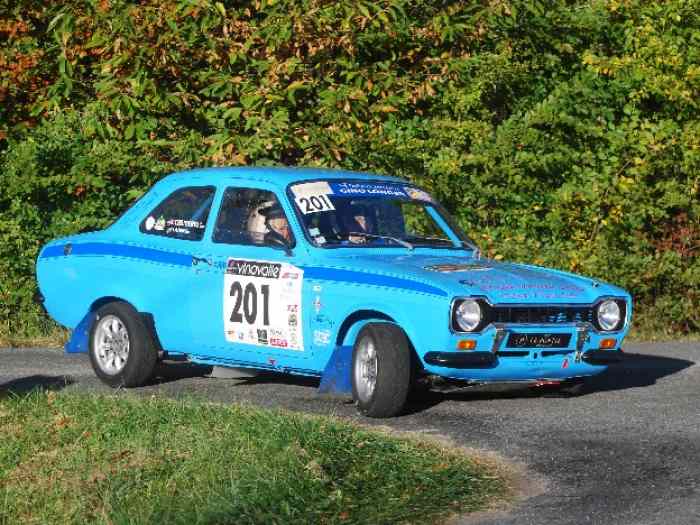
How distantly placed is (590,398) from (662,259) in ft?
19.9

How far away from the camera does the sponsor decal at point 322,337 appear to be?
1061 centimetres

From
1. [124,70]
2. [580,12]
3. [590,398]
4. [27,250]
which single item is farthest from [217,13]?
[590,398]

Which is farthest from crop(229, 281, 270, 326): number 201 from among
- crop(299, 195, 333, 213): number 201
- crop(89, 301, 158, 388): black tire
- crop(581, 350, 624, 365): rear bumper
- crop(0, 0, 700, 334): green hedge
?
crop(0, 0, 700, 334): green hedge

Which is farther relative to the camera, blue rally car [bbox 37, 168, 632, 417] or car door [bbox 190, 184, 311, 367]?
car door [bbox 190, 184, 311, 367]

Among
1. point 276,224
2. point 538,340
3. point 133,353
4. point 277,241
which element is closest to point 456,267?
point 538,340

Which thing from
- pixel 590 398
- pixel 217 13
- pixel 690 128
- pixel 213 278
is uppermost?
Answer: pixel 217 13

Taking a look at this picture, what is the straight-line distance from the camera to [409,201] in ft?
38.7

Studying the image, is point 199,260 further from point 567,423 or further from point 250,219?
point 567,423

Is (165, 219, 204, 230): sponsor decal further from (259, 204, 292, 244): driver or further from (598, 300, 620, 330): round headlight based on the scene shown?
(598, 300, 620, 330): round headlight

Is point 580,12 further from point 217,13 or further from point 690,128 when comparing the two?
point 217,13

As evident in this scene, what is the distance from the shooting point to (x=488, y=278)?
34.2 ft

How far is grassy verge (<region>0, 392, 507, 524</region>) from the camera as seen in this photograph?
7.41 metres

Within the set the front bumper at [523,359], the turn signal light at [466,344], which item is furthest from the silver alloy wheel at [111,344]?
the turn signal light at [466,344]

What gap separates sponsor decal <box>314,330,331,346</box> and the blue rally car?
10mm
